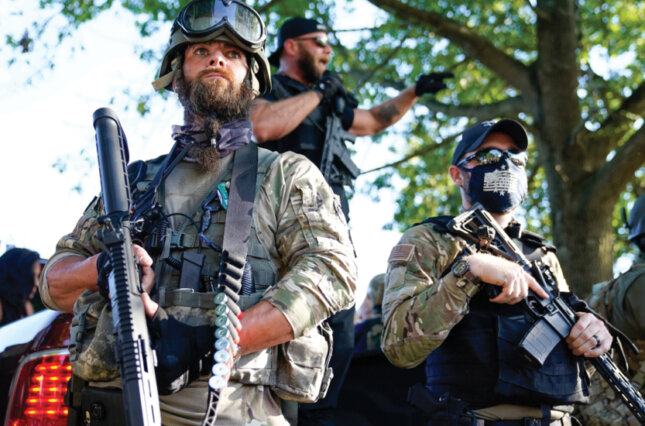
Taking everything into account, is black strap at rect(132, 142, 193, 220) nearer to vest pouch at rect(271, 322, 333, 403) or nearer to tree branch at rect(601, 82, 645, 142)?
vest pouch at rect(271, 322, 333, 403)

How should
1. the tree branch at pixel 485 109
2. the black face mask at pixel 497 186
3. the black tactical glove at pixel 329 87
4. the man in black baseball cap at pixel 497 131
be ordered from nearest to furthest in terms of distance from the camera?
the black face mask at pixel 497 186, the man in black baseball cap at pixel 497 131, the black tactical glove at pixel 329 87, the tree branch at pixel 485 109

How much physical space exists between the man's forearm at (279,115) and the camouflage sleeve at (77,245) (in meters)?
2.04

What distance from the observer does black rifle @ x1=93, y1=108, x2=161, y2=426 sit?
2.22 m

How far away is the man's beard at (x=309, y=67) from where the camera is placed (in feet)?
18.6

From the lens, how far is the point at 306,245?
9.19ft

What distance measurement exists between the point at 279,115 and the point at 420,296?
1.92m

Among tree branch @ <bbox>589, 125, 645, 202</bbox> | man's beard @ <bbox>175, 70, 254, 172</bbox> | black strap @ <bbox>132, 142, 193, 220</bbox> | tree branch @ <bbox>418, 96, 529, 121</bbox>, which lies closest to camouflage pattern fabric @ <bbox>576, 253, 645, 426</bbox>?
man's beard @ <bbox>175, 70, 254, 172</bbox>

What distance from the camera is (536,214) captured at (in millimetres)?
15711

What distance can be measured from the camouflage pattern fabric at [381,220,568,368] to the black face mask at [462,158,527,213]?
1.07 ft

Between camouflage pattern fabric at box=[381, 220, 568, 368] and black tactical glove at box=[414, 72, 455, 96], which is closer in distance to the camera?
camouflage pattern fabric at box=[381, 220, 568, 368]

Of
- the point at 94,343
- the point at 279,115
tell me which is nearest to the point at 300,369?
the point at 94,343

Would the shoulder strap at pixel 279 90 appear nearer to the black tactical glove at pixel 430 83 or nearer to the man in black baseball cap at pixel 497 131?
the black tactical glove at pixel 430 83

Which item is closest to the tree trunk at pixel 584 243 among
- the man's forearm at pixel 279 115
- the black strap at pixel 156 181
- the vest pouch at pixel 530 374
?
the man's forearm at pixel 279 115

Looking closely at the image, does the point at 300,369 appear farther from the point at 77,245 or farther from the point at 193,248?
the point at 77,245
